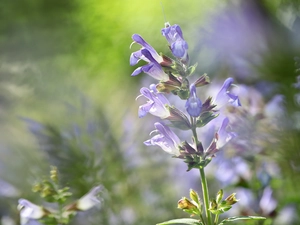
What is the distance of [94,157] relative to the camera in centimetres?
76

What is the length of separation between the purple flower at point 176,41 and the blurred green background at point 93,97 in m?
0.05

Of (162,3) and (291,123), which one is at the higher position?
(162,3)

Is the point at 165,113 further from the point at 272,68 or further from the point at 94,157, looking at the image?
the point at 94,157

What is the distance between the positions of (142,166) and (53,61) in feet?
1.04

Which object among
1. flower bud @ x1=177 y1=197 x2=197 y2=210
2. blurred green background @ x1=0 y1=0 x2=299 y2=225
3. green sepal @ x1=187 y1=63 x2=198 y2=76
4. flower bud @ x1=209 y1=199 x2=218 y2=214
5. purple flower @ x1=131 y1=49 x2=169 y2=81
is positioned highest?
blurred green background @ x1=0 y1=0 x2=299 y2=225

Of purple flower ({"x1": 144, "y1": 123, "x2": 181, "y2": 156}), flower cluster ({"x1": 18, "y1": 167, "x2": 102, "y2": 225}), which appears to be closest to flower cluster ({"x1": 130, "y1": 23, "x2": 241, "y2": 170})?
purple flower ({"x1": 144, "y1": 123, "x2": 181, "y2": 156})

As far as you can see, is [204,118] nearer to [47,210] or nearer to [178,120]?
[178,120]

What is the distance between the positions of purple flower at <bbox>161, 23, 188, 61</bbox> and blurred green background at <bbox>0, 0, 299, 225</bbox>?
53 mm

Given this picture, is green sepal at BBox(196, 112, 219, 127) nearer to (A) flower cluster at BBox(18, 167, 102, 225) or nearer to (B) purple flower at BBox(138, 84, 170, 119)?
(B) purple flower at BBox(138, 84, 170, 119)

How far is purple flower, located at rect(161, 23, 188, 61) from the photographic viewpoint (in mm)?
452

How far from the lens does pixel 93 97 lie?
73 centimetres

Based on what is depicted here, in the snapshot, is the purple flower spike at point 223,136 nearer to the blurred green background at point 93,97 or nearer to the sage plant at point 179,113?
the sage plant at point 179,113

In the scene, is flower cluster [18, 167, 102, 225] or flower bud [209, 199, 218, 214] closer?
flower bud [209, 199, 218, 214]

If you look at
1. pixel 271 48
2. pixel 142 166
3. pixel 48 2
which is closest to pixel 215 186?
pixel 142 166
